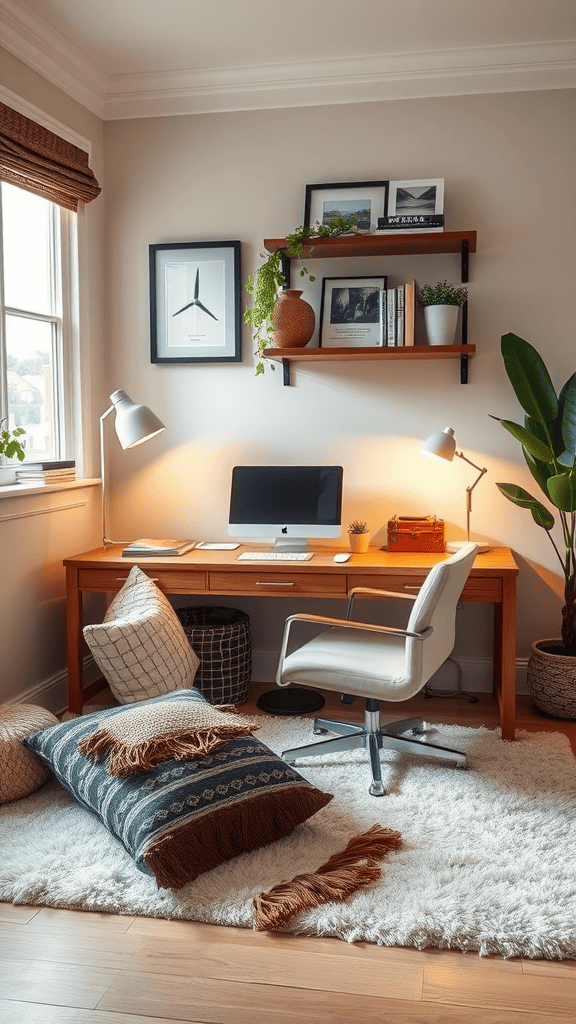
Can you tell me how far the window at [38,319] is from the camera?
Answer: 332cm

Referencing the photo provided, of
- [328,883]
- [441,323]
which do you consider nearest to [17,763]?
[328,883]

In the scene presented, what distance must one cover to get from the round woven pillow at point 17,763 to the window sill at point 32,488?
817 millimetres

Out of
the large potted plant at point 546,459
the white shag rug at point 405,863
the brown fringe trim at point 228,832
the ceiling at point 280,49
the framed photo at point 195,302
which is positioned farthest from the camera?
the framed photo at point 195,302

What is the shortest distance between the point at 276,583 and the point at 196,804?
120 centimetres

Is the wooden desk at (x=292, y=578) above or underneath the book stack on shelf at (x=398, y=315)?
underneath

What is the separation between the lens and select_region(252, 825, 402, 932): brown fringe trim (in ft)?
6.72

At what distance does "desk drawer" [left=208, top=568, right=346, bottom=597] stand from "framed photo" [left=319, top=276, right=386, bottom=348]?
1.08 metres

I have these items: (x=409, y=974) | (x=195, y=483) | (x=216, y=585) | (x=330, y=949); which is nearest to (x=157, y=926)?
(x=330, y=949)

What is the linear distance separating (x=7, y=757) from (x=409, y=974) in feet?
4.61

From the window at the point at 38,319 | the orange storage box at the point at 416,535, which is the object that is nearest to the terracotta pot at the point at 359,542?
the orange storage box at the point at 416,535

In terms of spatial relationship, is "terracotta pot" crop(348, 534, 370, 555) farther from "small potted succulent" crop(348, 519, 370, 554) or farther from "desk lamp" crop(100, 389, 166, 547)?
"desk lamp" crop(100, 389, 166, 547)

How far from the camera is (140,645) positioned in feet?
10.4

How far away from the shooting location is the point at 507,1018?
1723 mm

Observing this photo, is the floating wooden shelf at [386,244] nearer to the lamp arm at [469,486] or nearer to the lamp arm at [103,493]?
the lamp arm at [469,486]
